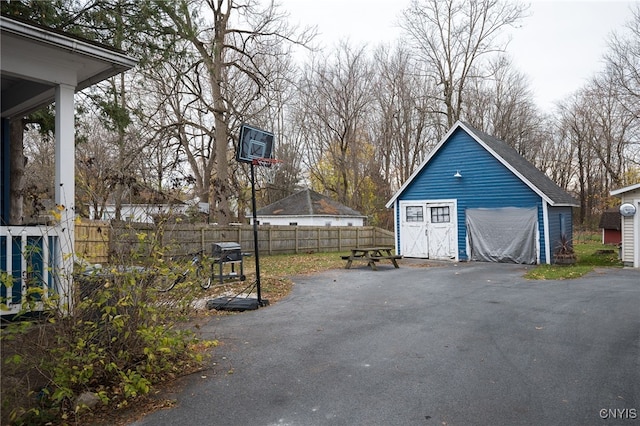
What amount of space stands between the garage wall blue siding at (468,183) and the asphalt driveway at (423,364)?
7.72m

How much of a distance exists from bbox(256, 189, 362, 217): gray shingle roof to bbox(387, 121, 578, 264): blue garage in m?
12.4

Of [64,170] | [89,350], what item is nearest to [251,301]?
[64,170]

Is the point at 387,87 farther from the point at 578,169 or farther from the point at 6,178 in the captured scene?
the point at 6,178

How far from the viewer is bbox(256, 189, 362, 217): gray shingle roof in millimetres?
32250

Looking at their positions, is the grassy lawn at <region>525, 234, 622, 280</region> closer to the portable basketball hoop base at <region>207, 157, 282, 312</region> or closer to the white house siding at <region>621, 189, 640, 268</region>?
the white house siding at <region>621, 189, 640, 268</region>

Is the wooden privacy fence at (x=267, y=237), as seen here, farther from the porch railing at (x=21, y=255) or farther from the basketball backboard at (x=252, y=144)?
the porch railing at (x=21, y=255)

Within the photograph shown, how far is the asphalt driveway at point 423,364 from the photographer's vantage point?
3.93 metres

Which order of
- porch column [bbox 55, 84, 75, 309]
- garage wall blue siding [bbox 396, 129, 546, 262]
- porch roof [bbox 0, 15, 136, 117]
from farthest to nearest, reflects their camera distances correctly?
garage wall blue siding [bbox 396, 129, 546, 262] → porch column [bbox 55, 84, 75, 309] → porch roof [bbox 0, 15, 136, 117]

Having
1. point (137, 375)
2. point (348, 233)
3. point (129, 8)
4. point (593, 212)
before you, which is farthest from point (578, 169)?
point (137, 375)

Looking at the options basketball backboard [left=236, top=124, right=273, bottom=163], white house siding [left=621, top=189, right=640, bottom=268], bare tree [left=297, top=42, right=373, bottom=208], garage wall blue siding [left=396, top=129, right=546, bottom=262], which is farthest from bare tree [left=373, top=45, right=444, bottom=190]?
basketball backboard [left=236, top=124, right=273, bottom=163]

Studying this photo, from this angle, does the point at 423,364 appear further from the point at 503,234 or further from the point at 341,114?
the point at 341,114

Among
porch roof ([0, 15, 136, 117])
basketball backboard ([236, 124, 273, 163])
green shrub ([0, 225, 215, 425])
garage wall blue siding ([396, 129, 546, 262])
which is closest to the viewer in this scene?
green shrub ([0, 225, 215, 425])

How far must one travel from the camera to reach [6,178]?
7.42m

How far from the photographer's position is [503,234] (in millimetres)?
17266
